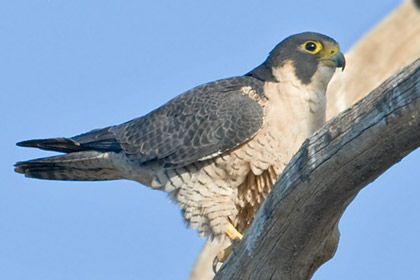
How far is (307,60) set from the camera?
254 inches

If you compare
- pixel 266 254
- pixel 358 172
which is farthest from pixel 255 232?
pixel 358 172

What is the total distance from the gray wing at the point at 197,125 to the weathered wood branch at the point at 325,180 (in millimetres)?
1163

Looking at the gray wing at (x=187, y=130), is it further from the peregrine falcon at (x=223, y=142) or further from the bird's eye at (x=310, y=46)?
the bird's eye at (x=310, y=46)

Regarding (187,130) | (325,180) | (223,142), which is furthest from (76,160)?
(325,180)

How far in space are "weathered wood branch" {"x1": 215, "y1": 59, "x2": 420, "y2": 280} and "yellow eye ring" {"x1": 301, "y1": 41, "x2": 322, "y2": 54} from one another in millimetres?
1895

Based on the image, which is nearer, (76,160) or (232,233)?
(232,233)

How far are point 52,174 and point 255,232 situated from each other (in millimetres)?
2464

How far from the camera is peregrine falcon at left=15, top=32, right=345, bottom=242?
618 centimetres

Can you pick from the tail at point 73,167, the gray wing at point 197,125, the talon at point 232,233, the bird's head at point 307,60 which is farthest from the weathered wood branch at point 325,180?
the tail at point 73,167

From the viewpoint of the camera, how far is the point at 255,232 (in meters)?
5.03

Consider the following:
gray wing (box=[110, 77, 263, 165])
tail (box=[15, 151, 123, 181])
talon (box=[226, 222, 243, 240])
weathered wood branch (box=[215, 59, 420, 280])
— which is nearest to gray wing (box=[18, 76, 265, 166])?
gray wing (box=[110, 77, 263, 165])

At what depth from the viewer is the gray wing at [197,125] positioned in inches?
244

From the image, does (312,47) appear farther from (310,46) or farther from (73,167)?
(73,167)

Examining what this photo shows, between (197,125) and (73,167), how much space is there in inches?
44.5
